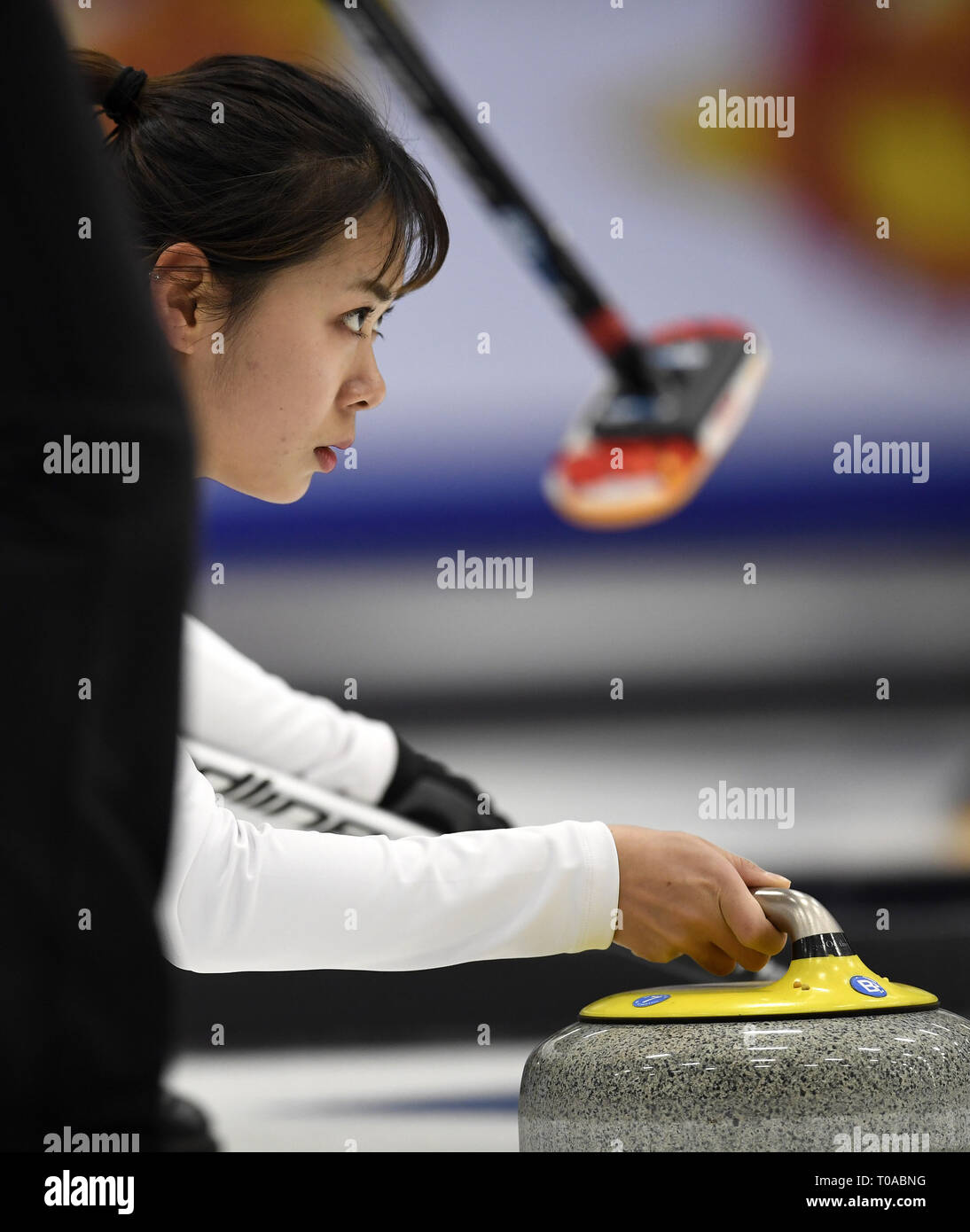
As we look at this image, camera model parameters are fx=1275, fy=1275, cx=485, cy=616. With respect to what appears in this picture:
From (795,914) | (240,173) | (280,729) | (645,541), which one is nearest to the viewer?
(795,914)

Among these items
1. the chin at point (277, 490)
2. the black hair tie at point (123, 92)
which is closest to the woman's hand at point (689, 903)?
the chin at point (277, 490)

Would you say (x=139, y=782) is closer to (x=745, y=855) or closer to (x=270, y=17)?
(x=745, y=855)

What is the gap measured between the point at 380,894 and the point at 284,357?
42 cm

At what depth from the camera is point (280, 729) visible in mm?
1159

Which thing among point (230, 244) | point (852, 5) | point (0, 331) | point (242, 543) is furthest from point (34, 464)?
point (852, 5)

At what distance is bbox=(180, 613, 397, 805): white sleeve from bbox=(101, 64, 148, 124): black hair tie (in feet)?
1.41

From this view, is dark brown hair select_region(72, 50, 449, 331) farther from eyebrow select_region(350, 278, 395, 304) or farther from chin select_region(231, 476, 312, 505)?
chin select_region(231, 476, 312, 505)

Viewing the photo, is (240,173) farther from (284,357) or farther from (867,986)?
(867,986)

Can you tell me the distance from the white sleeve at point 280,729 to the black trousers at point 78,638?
0.86 metres

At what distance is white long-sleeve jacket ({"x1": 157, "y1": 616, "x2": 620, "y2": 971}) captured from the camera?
28.4 inches

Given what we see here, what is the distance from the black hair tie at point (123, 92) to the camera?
944mm

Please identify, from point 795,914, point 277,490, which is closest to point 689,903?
point 795,914

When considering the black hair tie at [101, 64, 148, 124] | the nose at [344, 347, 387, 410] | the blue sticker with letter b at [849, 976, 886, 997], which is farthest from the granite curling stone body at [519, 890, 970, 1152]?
the black hair tie at [101, 64, 148, 124]
